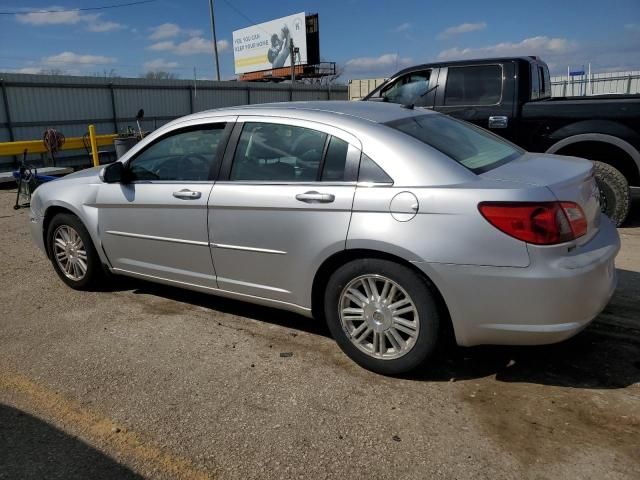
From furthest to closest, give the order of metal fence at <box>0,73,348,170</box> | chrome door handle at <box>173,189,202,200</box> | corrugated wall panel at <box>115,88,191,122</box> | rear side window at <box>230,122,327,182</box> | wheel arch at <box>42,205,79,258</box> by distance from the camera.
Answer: corrugated wall panel at <box>115,88,191,122</box>, metal fence at <box>0,73,348,170</box>, wheel arch at <box>42,205,79,258</box>, chrome door handle at <box>173,189,202,200</box>, rear side window at <box>230,122,327,182</box>

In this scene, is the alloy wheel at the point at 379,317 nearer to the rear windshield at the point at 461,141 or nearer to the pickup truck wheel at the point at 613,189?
the rear windshield at the point at 461,141

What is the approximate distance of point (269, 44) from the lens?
4938 centimetres

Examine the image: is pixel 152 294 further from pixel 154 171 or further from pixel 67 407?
pixel 67 407

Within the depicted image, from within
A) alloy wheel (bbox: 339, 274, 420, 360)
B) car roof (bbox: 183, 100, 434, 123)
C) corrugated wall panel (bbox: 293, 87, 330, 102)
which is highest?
corrugated wall panel (bbox: 293, 87, 330, 102)

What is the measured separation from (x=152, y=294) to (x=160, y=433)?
7.29 feet

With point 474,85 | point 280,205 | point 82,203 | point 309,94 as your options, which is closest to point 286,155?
point 280,205

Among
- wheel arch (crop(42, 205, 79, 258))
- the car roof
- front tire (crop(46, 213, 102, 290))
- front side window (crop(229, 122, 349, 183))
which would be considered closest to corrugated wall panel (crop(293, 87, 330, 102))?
wheel arch (crop(42, 205, 79, 258))

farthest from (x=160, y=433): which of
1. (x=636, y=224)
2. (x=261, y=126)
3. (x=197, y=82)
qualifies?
(x=197, y=82)

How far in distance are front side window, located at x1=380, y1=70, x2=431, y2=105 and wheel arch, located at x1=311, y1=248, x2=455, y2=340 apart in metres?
4.70

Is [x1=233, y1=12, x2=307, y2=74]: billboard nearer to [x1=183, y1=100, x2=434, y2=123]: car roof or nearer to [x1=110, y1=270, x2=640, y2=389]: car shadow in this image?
[x1=183, y1=100, x2=434, y2=123]: car roof

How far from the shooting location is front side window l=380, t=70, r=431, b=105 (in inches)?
293

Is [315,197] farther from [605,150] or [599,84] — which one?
[599,84]

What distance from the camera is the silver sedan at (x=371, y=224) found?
9.05 ft

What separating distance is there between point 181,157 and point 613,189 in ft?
16.0
